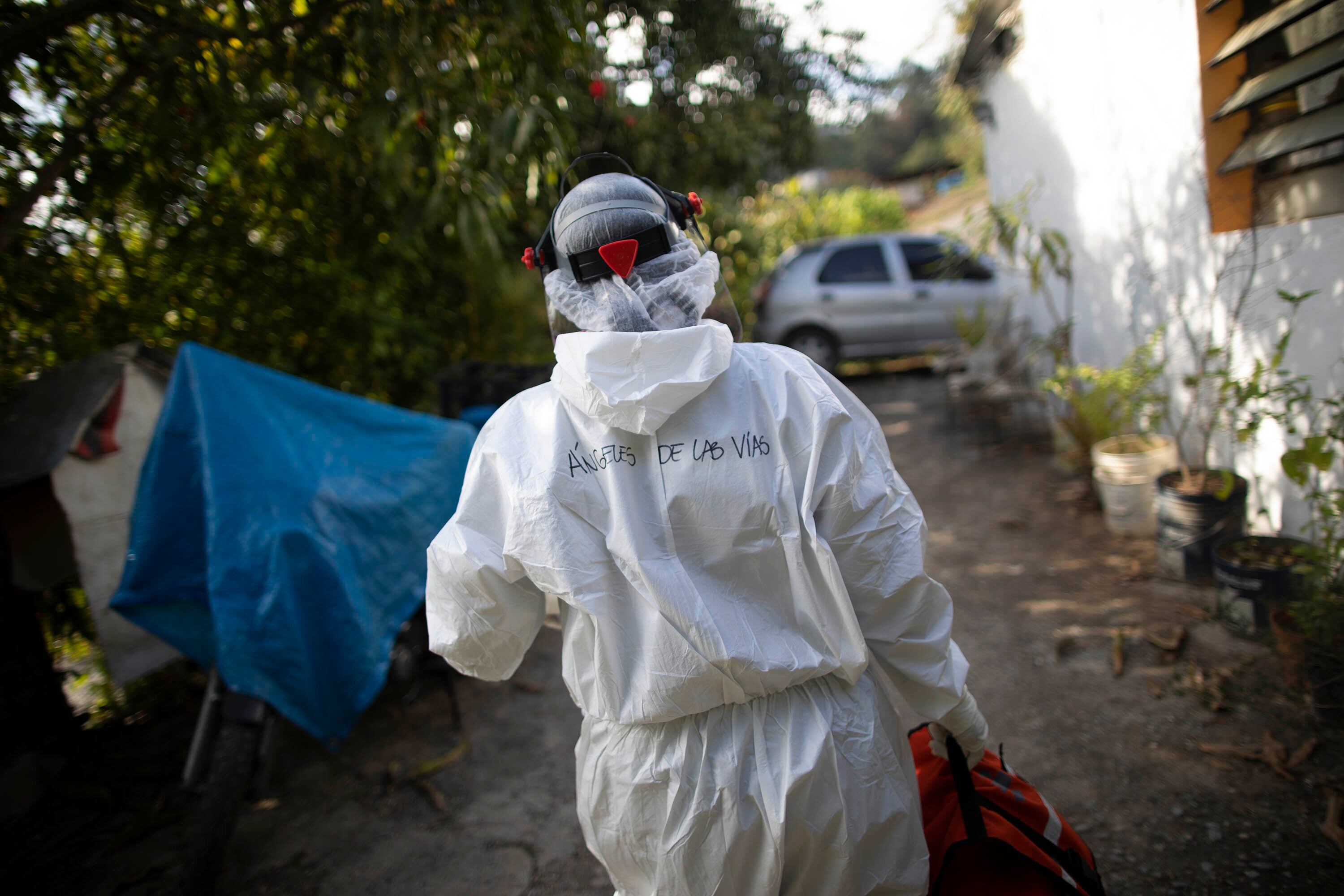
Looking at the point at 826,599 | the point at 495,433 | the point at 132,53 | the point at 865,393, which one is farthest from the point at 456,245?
the point at 865,393

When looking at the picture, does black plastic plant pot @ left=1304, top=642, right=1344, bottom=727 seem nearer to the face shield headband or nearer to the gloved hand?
the gloved hand

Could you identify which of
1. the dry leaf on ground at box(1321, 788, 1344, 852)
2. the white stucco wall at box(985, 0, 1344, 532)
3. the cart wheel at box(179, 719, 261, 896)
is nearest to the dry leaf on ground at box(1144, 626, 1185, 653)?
the white stucco wall at box(985, 0, 1344, 532)

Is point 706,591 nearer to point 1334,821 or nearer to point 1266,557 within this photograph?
point 1334,821

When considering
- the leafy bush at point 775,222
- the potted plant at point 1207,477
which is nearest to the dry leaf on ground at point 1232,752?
the potted plant at point 1207,477

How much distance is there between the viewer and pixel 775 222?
11219 mm

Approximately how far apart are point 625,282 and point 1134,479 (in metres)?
3.63

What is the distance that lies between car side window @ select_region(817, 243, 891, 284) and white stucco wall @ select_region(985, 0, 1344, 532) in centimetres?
220

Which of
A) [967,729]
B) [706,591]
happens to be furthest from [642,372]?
[967,729]

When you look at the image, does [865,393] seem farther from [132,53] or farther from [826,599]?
[826,599]

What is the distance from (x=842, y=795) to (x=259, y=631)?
77.7 inches

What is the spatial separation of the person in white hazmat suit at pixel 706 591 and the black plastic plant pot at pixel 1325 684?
5.83 ft

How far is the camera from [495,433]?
4.49 feet

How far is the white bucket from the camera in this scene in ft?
13.1

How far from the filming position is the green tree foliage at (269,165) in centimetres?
309
